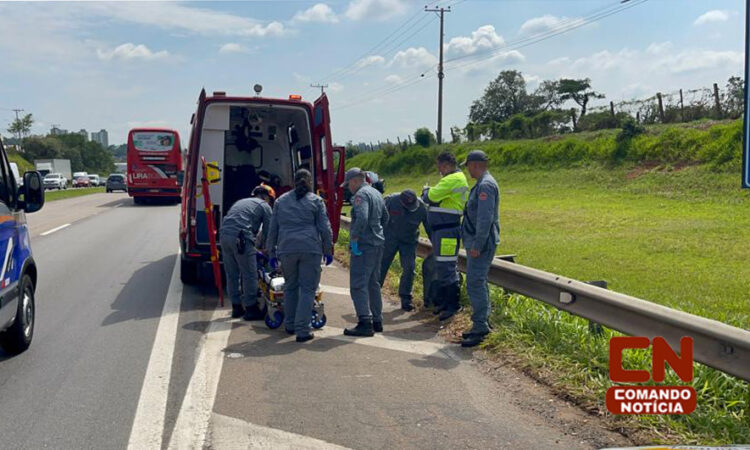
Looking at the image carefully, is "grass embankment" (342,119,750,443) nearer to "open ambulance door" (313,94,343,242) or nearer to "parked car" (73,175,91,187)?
"open ambulance door" (313,94,343,242)

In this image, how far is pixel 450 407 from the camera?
5035mm

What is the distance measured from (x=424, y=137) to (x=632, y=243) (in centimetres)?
3758

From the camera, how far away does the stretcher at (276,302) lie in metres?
7.32

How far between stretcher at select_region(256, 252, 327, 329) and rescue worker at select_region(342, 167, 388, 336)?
333 millimetres

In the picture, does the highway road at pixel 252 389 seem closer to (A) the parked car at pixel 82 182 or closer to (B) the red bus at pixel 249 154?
(B) the red bus at pixel 249 154

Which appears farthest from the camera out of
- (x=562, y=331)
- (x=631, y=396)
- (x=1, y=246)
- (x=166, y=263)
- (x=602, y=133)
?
(x=602, y=133)

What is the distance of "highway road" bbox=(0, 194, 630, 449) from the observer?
4.47 metres

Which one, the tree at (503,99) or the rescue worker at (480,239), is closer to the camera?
the rescue worker at (480,239)

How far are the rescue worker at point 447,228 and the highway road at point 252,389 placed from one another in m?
0.39

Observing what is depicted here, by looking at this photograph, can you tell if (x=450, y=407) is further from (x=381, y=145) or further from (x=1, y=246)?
(x=381, y=145)

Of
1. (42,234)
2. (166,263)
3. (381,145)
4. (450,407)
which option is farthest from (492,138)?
(450,407)

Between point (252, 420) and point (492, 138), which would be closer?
point (252, 420)

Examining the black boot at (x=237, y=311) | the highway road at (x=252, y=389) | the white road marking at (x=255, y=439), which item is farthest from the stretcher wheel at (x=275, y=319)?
the white road marking at (x=255, y=439)

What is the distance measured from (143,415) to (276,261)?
3385 mm
